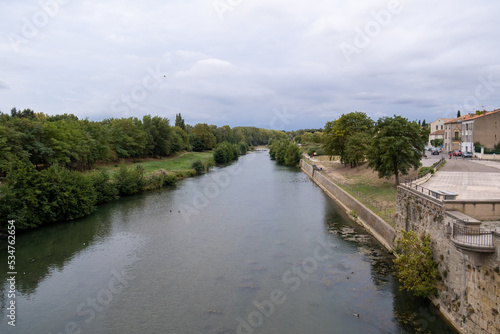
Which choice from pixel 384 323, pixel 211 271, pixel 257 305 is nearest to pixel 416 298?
pixel 384 323

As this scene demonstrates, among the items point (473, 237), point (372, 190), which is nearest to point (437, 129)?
point (372, 190)

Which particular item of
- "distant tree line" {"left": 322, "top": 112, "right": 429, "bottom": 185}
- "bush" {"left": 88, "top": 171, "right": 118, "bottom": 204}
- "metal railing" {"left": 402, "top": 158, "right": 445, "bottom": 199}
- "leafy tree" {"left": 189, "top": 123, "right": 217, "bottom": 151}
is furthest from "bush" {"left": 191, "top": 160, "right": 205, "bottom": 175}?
"metal railing" {"left": 402, "top": 158, "right": 445, "bottom": 199}

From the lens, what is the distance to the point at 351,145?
45.0 m

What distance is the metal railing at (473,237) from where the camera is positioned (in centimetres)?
1034

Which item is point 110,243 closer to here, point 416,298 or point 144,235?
point 144,235

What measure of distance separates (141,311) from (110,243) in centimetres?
981

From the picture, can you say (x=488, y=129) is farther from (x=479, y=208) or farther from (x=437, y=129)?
(x=479, y=208)

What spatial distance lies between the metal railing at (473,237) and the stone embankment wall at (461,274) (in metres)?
0.19

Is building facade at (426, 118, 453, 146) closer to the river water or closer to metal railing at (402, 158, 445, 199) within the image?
metal railing at (402, 158, 445, 199)

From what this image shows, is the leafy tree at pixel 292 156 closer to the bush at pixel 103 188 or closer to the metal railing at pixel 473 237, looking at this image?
the bush at pixel 103 188

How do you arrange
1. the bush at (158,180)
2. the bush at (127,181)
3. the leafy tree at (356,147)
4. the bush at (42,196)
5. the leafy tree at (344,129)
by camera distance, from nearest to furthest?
the bush at (42,196)
the bush at (127,181)
the bush at (158,180)
the leafy tree at (356,147)
the leafy tree at (344,129)

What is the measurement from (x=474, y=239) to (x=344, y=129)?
137ft

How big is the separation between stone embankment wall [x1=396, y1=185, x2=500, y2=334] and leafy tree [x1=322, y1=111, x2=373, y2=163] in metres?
35.8

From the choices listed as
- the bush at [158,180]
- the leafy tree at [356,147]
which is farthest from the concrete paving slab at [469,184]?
the bush at [158,180]
